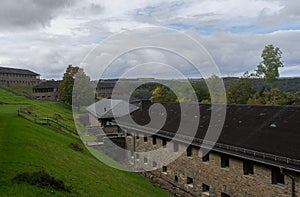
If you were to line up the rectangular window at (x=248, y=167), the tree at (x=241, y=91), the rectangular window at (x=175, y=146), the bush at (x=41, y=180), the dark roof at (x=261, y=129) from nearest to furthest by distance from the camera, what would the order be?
the bush at (x=41, y=180), the dark roof at (x=261, y=129), the rectangular window at (x=248, y=167), the rectangular window at (x=175, y=146), the tree at (x=241, y=91)

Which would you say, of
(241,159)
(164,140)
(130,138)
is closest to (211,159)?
(241,159)

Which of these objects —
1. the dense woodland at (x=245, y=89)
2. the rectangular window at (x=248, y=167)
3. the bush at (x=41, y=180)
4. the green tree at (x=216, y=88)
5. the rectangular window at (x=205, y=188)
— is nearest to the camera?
the bush at (x=41, y=180)

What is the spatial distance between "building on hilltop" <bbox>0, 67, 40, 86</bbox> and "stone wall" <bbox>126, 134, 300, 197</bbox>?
103311 millimetres

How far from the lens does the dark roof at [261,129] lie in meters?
16.3

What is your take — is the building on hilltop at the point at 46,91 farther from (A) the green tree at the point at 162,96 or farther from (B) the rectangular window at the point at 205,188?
(B) the rectangular window at the point at 205,188

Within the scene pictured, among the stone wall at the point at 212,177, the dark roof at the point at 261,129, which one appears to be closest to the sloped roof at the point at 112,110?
the stone wall at the point at 212,177

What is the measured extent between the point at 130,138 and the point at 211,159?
17555mm

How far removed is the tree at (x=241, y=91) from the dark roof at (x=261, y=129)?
42900 mm

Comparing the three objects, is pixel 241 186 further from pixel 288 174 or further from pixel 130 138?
pixel 130 138

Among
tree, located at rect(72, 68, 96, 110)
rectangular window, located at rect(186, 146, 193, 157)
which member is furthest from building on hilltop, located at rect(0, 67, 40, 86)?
rectangular window, located at rect(186, 146, 193, 157)

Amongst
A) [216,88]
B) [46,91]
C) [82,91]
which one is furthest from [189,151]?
[46,91]

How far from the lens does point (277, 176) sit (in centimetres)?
1597

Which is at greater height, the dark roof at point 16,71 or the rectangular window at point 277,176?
the dark roof at point 16,71

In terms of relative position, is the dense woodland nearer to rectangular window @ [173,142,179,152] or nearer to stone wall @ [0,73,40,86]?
rectangular window @ [173,142,179,152]
